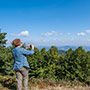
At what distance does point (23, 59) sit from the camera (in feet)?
13.8

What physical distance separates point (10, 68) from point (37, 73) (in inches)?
66.1

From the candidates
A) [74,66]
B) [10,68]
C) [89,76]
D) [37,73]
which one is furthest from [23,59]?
[89,76]

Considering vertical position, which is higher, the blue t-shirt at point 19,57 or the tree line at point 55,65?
the blue t-shirt at point 19,57

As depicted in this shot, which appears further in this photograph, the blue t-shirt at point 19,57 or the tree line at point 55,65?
the tree line at point 55,65

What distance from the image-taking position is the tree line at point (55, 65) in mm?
6621

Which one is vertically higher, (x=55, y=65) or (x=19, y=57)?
(x=19, y=57)

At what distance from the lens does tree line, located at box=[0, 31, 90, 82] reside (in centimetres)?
662

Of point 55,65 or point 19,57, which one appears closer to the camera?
point 19,57

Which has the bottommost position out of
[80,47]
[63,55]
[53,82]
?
[53,82]

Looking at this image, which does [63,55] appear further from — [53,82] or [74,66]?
[53,82]

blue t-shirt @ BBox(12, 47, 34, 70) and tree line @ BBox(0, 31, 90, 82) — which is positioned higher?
blue t-shirt @ BBox(12, 47, 34, 70)

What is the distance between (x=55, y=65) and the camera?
7.12m

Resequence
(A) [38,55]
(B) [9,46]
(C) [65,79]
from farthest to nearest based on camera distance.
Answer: (B) [9,46] → (A) [38,55] → (C) [65,79]

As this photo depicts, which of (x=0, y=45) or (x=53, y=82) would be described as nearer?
(x=53, y=82)
